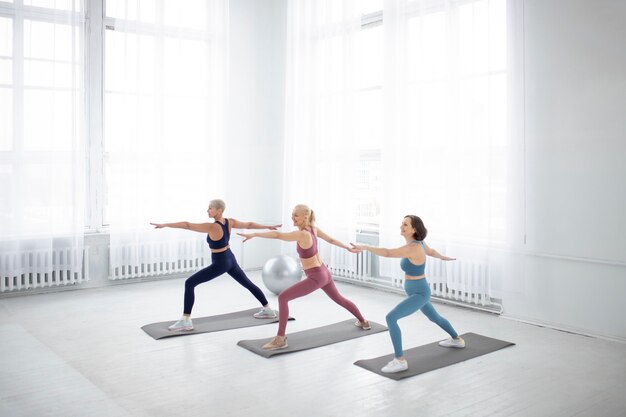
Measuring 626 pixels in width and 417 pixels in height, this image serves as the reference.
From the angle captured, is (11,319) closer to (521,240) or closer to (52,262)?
(52,262)

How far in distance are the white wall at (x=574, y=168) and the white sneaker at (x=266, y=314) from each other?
194 centimetres

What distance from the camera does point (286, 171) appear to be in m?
7.29

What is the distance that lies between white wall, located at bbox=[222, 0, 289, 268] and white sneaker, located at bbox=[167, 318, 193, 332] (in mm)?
2760

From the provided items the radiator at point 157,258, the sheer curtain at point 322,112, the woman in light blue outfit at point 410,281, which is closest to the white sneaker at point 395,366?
the woman in light blue outfit at point 410,281

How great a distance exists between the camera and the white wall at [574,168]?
4.45m

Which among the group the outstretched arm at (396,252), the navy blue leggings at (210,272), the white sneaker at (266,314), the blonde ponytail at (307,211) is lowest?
the white sneaker at (266,314)

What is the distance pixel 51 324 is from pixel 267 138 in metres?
3.63

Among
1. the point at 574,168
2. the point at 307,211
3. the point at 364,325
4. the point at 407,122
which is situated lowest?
the point at 364,325

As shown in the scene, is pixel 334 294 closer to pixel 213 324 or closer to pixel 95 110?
pixel 213 324

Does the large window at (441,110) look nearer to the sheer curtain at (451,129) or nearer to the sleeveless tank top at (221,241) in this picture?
the sheer curtain at (451,129)

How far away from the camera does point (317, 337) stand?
4.59 m

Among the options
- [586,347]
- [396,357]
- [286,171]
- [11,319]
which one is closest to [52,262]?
[11,319]

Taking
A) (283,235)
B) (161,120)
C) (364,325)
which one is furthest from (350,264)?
(161,120)

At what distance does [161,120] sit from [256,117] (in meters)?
1.34
